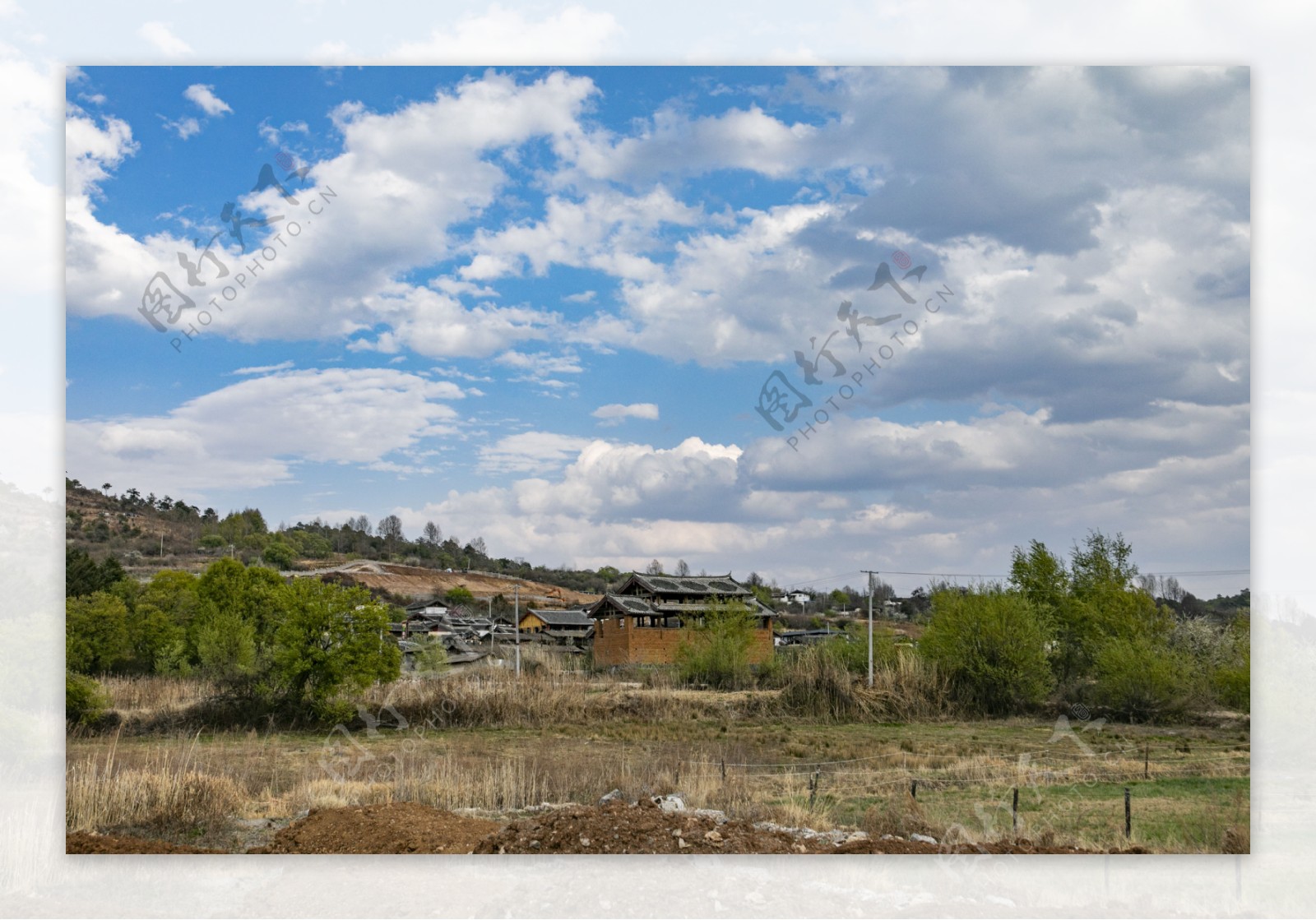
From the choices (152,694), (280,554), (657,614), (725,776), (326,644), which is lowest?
(725,776)

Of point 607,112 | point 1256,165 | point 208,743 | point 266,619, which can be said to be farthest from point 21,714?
point 1256,165

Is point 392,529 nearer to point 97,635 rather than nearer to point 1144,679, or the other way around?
point 97,635

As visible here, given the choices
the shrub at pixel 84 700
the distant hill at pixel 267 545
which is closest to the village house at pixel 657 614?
the distant hill at pixel 267 545

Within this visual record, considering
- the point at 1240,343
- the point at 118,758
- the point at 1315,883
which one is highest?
the point at 1240,343

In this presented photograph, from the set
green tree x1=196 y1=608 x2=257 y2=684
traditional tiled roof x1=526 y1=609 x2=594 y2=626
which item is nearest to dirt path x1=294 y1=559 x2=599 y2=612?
green tree x1=196 y1=608 x2=257 y2=684

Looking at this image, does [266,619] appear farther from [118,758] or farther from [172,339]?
[172,339]

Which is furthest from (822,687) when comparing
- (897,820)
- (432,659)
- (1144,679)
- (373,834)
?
(373,834)
